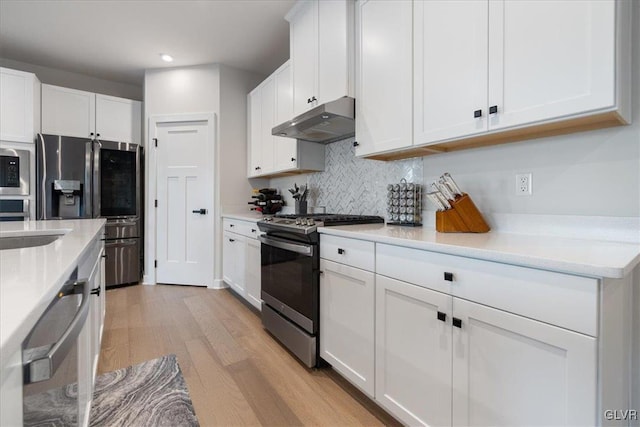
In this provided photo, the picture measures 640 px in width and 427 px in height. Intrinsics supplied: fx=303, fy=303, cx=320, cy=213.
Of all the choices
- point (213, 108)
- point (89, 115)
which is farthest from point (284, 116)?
point (89, 115)

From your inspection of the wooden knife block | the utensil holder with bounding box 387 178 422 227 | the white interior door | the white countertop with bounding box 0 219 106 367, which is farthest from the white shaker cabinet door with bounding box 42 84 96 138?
the wooden knife block

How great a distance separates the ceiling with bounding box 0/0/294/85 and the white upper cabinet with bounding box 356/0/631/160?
1432mm

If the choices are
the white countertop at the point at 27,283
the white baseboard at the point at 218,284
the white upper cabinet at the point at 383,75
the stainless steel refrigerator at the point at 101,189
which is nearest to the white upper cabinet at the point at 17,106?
the stainless steel refrigerator at the point at 101,189

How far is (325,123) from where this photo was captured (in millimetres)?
2283

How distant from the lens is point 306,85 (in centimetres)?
248

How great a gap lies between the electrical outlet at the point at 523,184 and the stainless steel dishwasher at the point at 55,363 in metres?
1.77

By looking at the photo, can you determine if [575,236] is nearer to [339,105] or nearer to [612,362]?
[612,362]

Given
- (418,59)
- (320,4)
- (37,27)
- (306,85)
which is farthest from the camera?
(37,27)

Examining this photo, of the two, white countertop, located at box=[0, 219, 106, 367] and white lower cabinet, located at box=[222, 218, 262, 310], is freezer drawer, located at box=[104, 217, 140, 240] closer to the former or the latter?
white lower cabinet, located at box=[222, 218, 262, 310]

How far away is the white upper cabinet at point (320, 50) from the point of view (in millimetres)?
2070

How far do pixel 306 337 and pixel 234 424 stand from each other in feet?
2.01

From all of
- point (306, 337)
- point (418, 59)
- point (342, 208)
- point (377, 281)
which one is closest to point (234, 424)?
point (306, 337)

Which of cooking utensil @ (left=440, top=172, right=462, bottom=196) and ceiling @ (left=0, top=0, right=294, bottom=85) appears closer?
cooking utensil @ (left=440, top=172, right=462, bottom=196)

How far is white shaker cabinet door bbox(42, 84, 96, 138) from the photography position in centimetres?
352
